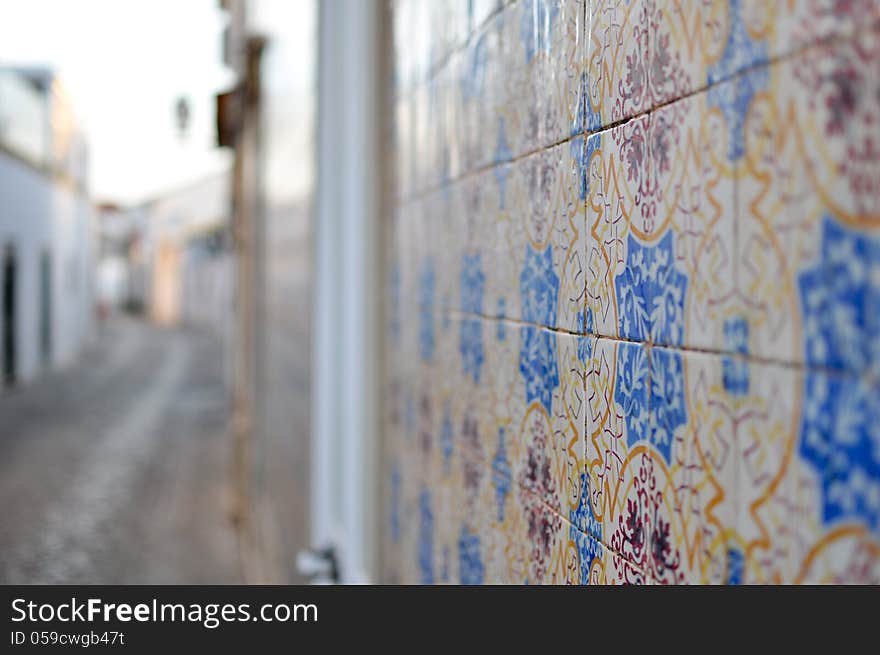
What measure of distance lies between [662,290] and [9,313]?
1846cm

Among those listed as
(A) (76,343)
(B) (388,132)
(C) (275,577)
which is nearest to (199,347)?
(A) (76,343)

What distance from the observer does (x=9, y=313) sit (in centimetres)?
1773

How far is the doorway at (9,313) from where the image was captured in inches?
662

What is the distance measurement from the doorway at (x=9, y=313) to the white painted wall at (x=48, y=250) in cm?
16

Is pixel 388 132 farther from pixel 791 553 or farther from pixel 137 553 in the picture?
pixel 137 553

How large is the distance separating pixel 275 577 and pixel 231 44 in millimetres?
3909

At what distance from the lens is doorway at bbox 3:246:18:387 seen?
1681cm

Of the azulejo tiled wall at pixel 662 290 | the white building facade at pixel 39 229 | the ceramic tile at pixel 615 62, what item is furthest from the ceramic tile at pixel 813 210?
the white building facade at pixel 39 229

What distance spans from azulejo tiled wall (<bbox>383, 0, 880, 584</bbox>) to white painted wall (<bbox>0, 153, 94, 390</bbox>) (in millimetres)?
16885

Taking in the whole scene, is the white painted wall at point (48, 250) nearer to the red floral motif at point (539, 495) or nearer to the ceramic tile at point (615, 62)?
the red floral motif at point (539, 495)

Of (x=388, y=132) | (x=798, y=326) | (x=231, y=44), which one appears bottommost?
(x=798, y=326)

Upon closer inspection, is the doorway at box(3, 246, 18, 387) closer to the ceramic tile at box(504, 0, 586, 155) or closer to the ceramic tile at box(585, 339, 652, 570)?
the ceramic tile at box(504, 0, 586, 155)

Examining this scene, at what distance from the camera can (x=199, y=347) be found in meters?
26.7

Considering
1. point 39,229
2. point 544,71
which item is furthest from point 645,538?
point 39,229
